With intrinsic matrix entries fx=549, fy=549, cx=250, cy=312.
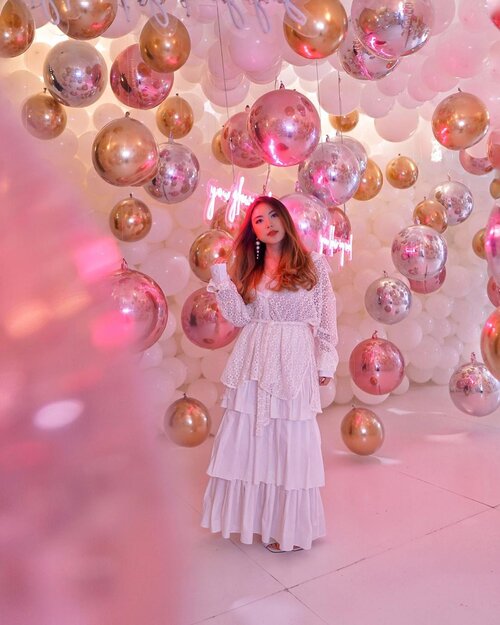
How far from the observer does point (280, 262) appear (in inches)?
82.7

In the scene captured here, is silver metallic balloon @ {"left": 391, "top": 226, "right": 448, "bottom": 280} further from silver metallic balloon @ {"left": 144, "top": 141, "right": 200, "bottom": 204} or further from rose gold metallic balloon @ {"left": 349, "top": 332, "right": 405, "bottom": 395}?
silver metallic balloon @ {"left": 144, "top": 141, "right": 200, "bottom": 204}

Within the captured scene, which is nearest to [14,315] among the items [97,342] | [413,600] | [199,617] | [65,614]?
[97,342]

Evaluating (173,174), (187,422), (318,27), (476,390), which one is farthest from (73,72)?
(476,390)

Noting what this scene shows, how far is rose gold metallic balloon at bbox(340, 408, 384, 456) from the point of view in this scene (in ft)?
8.86

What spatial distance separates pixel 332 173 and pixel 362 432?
126cm

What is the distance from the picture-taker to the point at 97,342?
35cm

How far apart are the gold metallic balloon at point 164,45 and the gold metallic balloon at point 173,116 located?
609 mm

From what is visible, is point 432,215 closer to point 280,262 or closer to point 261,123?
point 280,262

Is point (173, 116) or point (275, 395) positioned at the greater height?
point (173, 116)

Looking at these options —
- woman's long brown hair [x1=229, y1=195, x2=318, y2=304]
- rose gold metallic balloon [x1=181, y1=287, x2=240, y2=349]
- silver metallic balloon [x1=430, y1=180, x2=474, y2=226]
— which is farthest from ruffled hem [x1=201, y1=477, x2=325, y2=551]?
silver metallic balloon [x1=430, y1=180, x2=474, y2=226]

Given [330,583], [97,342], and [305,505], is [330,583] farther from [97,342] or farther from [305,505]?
[97,342]

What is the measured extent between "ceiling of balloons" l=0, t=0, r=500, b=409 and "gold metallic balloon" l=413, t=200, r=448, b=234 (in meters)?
0.01

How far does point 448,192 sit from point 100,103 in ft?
6.43

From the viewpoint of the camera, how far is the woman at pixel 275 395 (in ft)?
6.47
